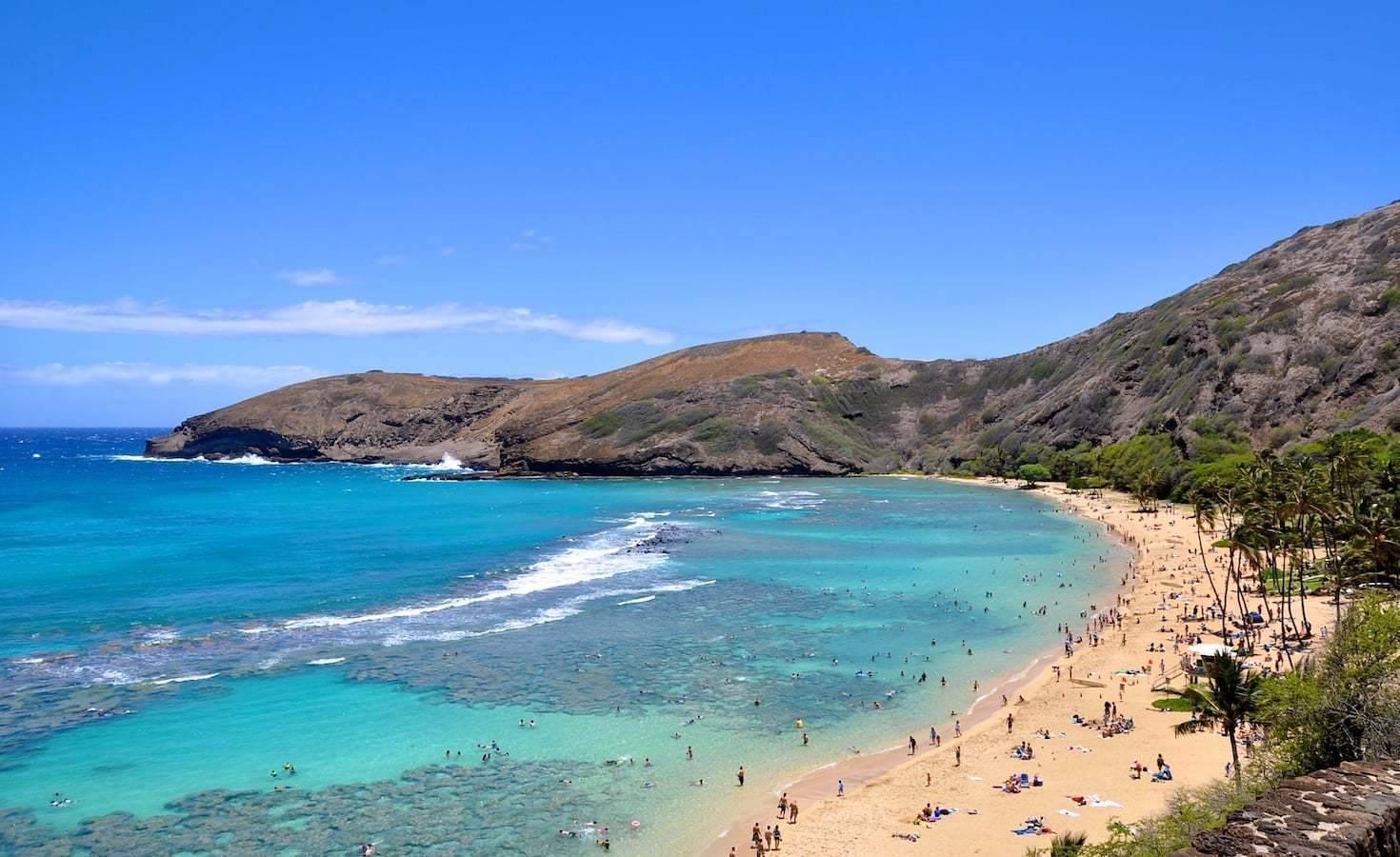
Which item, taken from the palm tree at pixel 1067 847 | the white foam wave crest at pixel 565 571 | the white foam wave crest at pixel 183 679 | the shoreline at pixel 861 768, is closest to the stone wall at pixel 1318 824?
the palm tree at pixel 1067 847

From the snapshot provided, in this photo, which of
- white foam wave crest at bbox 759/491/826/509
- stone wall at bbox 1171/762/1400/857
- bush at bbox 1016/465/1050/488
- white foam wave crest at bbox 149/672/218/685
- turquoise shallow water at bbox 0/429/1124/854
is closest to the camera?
stone wall at bbox 1171/762/1400/857

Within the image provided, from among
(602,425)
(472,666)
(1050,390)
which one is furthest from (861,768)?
(602,425)

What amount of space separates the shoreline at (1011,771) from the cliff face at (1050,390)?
202 feet

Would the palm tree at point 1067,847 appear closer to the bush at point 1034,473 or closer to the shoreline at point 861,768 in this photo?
the shoreline at point 861,768

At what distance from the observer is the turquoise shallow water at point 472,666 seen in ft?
95.8

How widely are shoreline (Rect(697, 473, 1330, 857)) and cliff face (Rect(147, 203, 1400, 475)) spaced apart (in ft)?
202

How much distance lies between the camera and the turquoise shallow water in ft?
95.8

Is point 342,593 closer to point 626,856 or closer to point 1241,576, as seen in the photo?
point 626,856

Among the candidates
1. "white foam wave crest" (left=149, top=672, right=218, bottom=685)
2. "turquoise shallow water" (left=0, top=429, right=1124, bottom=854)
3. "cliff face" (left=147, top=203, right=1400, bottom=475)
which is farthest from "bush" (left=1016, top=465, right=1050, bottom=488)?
"white foam wave crest" (left=149, top=672, right=218, bottom=685)

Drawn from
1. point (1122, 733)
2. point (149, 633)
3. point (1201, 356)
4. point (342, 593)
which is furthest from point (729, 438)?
point (1122, 733)

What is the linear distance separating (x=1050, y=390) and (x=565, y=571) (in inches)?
4232

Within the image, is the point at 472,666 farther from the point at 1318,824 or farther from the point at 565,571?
the point at 1318,824

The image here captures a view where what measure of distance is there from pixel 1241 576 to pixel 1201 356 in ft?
229

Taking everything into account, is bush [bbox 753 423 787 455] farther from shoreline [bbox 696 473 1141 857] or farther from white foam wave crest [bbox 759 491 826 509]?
shoreline [bbox 696 473 1141 857]
